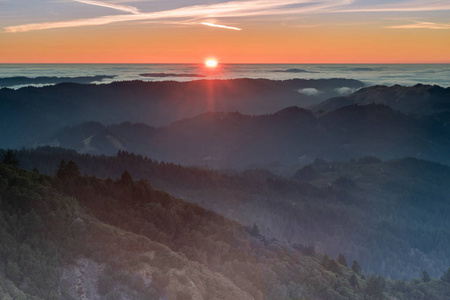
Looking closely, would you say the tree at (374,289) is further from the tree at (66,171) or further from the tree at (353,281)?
the tree at (66,171)

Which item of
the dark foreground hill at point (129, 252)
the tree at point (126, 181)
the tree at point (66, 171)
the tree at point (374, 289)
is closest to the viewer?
the dark foreground hill at point (129, 252)

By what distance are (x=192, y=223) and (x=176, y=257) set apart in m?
44.1

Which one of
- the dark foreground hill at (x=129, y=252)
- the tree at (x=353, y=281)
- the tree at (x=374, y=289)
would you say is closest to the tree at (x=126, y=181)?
the dark foreground hill at (x=129, y=252)

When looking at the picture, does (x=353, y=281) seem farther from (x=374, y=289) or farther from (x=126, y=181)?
(x=126, y=181)

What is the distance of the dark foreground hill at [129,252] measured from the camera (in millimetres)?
70812

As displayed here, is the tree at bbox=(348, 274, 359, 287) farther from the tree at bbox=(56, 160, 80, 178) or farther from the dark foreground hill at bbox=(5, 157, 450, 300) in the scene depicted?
the tree at bbox=(56, 160, 80, 178)

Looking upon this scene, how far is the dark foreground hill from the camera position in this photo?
232 ft

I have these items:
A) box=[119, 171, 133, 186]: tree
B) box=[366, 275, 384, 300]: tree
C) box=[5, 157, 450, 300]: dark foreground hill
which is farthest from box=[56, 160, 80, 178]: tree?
box=[366, 275, 384, 300]: tree

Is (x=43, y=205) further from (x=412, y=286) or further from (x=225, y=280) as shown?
(x=412, y=286)

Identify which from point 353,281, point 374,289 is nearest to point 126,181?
point 353,281

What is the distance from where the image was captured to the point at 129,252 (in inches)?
3127

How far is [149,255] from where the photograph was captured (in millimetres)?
80688

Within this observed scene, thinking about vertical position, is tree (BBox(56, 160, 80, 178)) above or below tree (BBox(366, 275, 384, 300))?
above

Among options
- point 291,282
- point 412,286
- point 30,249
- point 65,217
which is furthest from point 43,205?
point 412,286
